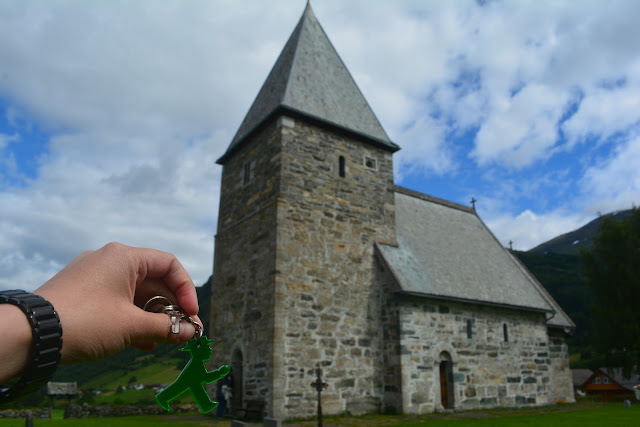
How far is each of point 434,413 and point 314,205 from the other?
24.4ft

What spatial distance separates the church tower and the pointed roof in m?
Result: 0.06

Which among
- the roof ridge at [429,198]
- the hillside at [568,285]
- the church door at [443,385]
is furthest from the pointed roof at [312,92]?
the hillside at [568,285]

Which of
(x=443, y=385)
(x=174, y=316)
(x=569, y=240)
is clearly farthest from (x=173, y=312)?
(x=569, y=240)

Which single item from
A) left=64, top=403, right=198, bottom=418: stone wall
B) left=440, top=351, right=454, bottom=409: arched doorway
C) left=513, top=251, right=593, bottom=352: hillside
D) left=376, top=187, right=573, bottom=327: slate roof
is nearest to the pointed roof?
left=376, top=187, right=573, bottom=327: slate roof

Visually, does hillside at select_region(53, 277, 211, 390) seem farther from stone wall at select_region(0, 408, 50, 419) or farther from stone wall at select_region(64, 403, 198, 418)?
stone wall at select_region(64, 403, 198, 418)

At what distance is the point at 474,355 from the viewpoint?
619 inches

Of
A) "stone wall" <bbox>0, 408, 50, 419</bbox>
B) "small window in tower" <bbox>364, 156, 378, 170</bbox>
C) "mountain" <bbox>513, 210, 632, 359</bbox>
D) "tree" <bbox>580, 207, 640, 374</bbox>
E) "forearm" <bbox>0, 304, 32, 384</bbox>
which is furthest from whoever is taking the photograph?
"mountain" <bbox>513, 210, 632, 359</bbox>

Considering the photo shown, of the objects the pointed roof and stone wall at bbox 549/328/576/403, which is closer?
the pointed roof

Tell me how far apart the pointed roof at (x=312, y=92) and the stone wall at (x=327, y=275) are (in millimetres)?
614

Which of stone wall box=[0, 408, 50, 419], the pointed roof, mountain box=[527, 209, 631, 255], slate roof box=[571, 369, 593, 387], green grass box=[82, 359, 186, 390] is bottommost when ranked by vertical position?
green grass box=[82, 359, 186, 390]

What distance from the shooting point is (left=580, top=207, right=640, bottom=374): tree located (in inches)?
1086

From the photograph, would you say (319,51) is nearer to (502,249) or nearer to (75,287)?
(502,249)

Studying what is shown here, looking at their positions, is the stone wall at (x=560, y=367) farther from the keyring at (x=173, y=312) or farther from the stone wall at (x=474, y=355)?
the keyring at (x=173, y=312)

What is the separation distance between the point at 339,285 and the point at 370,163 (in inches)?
190
